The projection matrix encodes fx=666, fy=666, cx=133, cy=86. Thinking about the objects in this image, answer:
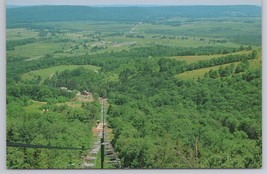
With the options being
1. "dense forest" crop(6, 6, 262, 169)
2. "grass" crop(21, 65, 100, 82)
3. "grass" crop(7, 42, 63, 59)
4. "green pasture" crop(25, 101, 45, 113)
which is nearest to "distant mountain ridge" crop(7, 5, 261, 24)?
"dense forest" crop(6, 6, 262, 169)

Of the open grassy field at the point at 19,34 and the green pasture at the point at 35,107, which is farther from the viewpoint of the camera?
the green pasture at the point at 35,107

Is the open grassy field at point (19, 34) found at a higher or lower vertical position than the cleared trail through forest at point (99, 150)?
higher

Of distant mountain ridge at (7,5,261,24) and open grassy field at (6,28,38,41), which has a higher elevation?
distant mountain ridge at (7,5,261,24)

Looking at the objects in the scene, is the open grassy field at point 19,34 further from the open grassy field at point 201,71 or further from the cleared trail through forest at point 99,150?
the open grassy field at point 201,71

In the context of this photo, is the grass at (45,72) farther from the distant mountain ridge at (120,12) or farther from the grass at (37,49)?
the distant mountain ridge at (120,12)

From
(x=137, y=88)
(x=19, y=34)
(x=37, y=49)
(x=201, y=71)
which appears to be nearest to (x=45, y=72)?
(x=37, y=49)

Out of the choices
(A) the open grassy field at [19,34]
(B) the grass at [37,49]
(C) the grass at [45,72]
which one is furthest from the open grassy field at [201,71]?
(A) the open grassy field at [19,34]

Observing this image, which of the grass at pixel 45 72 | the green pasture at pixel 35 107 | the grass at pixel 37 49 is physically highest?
the grass at pixel 37 49

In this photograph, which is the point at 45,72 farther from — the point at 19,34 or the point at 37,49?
the point at 19,34

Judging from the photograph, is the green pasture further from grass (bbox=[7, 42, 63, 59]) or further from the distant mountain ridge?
the distant mountain ridge
